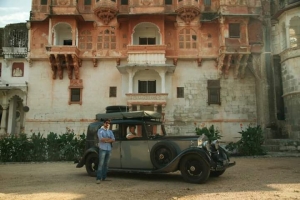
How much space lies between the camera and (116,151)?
352 inches

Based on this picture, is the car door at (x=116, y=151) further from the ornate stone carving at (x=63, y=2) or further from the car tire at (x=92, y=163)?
the ornate stone carving at (x=63, y=2)

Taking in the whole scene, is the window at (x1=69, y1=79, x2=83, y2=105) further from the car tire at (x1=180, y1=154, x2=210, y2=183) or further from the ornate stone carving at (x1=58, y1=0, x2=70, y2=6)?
the car tire at (x1=180, y1=154, x2=210, y2=183)

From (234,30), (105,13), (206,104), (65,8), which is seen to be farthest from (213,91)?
(65,8)

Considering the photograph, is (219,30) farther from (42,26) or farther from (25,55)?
(25,55)

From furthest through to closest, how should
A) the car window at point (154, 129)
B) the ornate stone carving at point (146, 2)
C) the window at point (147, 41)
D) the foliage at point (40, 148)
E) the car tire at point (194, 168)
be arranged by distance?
1. the window at point (147, 41)
2. the ornate stone carving at point (146, 2)
3. the foliage at point (40, 148)
4. the car window at point (154, 129)
5. the car tire at point (194, 168)

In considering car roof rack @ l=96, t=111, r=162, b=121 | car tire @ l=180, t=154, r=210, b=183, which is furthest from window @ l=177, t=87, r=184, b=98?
car tire @ l=180, t=154, r=210, b=183

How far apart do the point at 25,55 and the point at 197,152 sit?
20233 millimetres

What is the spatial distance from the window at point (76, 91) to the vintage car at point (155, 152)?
13877 millimetres

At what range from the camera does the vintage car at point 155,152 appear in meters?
7.75

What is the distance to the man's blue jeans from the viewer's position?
8.07 m

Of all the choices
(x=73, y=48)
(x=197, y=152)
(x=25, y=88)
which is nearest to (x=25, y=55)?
(x=25, y=88)

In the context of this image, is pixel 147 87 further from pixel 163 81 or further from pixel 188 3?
pixel 188 3

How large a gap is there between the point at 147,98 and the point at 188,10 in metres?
7.69

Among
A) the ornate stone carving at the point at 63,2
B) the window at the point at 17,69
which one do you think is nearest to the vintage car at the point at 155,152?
the ornate stone carving at the point at 63,2
